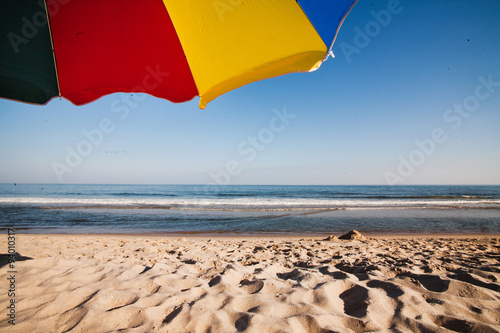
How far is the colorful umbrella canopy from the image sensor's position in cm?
162

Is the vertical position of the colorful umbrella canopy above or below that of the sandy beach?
above

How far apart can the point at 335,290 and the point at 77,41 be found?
347 centimetres

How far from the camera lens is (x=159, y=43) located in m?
1.91

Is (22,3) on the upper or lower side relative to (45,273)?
upper

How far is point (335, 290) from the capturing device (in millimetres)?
2660

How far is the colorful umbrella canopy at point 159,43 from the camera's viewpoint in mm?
1615

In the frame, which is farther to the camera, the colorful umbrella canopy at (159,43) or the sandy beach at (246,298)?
the sandy beach at (246,298)

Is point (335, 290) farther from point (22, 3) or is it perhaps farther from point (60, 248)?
point (60, 248)

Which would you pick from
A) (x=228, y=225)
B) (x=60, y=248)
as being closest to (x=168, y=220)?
(x=228, y=225)

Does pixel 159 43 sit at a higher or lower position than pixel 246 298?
higher

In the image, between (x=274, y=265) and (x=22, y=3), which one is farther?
(x=274, y=265)

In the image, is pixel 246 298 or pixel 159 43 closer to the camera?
pixel 159 43

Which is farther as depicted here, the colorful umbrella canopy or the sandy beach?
the sandy beach

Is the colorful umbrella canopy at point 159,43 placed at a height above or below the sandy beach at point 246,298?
above
